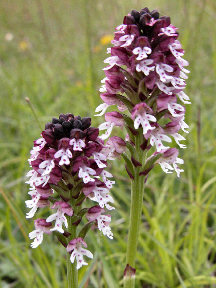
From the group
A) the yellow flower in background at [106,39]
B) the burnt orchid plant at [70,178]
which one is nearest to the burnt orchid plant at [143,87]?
the burnt orchid plant at [70,178]

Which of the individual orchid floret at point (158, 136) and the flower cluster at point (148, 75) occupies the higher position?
the flower cluster at point (148, 75)

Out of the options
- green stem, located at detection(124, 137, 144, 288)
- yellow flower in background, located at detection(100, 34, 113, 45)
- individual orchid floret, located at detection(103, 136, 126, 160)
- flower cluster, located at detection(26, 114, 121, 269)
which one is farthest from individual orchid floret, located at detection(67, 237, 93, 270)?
yellow flower in background, located at detection(100, 34, 113, 45)

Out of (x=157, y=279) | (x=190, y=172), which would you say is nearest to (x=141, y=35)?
(x=157, y=279)

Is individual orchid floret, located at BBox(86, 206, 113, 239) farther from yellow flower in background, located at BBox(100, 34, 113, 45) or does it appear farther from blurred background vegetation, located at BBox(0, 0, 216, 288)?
yellow flower in background, located at BBox(100, 34, 113, 45)

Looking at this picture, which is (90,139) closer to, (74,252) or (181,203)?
(74,252)

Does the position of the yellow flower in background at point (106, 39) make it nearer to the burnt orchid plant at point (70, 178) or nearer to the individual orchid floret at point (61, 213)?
the burnt orchid plant at point (70, 178)
